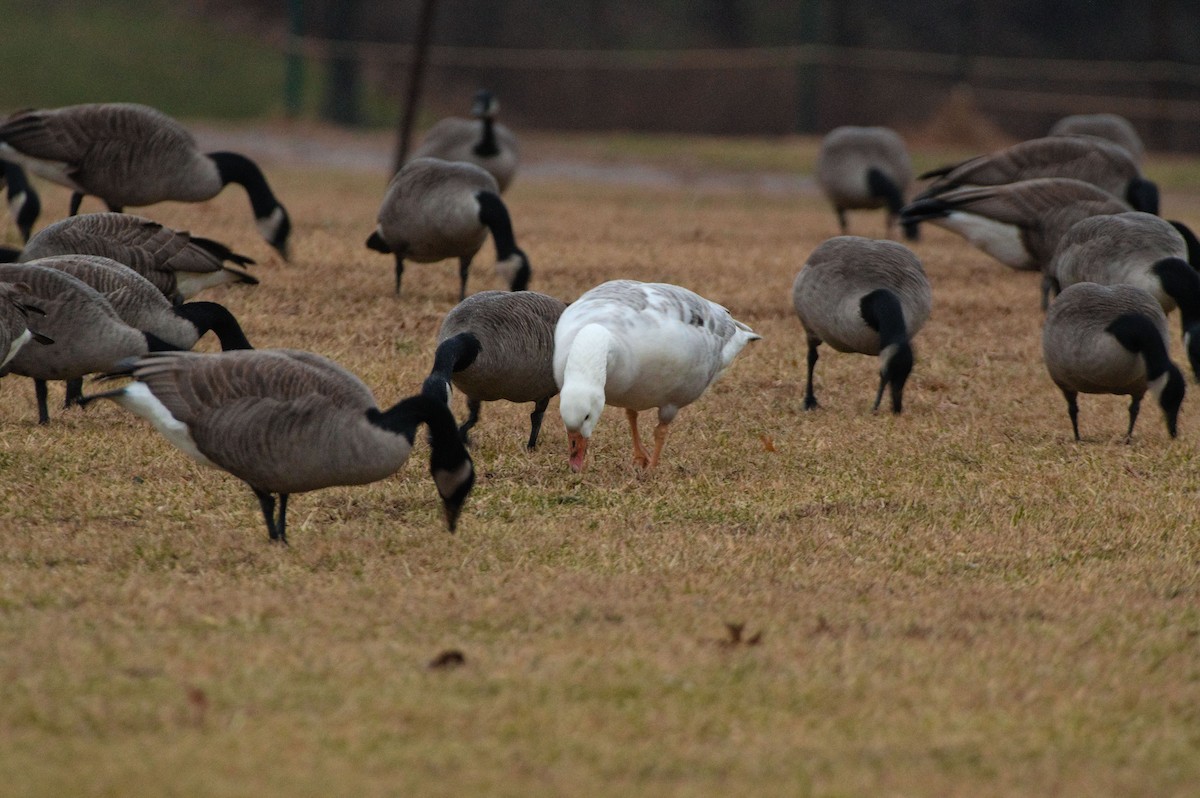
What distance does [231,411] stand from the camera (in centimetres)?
552

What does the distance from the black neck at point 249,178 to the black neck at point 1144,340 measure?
6.55 meters

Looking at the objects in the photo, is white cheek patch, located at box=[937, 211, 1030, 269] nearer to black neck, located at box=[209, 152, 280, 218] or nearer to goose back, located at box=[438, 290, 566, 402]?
goose back, located at box=[438, 290, 566, 402]

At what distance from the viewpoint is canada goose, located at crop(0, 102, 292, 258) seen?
1101 cm

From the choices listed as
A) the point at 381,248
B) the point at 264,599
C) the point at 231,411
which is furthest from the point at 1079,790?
the point at 381,248

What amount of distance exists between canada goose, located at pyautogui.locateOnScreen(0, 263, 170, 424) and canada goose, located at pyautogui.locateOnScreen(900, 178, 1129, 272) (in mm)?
6233

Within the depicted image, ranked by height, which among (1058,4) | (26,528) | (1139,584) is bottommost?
(26,528)

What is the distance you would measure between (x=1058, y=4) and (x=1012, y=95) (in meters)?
6.46

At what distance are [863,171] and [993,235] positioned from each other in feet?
14.6

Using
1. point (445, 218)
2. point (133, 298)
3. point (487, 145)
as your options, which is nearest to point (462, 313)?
point (133, 298)

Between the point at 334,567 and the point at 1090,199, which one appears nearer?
the point at 334,567

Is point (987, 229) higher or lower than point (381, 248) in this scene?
higher

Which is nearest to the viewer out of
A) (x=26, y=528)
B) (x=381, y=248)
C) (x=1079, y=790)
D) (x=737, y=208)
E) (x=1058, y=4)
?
(x=1079, y=790)

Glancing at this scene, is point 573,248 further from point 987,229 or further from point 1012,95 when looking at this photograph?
point 1012,95

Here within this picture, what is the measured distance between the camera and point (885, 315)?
8.35 meters
